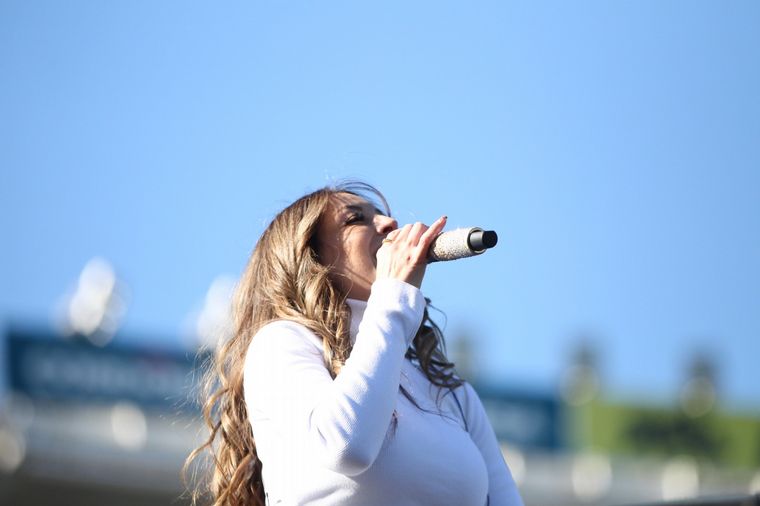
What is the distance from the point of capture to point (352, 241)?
2.67m

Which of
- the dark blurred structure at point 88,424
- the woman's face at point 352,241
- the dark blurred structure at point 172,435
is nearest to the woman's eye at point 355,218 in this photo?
the woman's face at point 352,241

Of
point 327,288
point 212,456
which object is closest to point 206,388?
point 212,456

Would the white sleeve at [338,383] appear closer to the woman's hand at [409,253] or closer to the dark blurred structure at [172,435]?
the woman's hand at [409,253]

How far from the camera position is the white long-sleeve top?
87.1 inches

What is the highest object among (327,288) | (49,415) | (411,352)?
(327,288)

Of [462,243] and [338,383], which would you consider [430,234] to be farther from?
[338,383]

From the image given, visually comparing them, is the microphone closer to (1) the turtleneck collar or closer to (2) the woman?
(2) the woman

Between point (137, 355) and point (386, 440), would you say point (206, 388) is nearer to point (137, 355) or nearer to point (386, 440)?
point (386, 440)

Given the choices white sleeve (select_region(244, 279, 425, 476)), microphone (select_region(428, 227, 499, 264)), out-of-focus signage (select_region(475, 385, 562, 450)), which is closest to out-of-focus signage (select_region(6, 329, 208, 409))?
out-of-focus signage (select_region(475, 385, 562, 450))

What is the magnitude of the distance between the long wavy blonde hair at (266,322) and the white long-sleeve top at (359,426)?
8 cm

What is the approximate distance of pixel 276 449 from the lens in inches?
94.0

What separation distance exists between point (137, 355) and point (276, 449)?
15278 millimetres

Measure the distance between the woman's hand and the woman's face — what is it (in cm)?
15

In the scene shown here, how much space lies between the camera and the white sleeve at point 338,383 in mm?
2201
